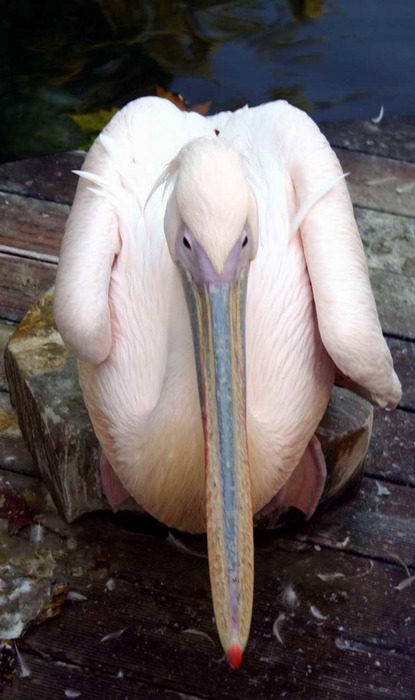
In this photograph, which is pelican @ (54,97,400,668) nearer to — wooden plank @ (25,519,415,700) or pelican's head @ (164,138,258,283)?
pelican's head @ (164,138,258,283)

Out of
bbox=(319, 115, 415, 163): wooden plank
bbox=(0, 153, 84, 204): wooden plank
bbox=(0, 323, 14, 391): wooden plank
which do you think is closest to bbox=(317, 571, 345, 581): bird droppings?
bbox=(0, 323, 14, 391): wooden plank

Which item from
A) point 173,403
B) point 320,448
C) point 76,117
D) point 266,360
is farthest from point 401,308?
point 76,117

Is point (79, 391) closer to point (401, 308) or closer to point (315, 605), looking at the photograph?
point (315, 605)

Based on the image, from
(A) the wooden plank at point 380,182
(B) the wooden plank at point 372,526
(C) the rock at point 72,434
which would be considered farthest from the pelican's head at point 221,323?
(A) the wooden plank at point 380,182

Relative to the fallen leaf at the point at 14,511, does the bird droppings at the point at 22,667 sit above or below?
below

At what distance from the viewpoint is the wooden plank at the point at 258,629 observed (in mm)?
2430

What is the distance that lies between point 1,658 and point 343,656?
0.75 metres

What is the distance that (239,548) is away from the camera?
76.6 inches

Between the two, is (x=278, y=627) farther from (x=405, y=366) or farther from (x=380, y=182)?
(x=380, y=182)

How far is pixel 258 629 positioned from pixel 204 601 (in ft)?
0.47

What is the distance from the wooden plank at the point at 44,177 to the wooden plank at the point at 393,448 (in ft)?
4.30

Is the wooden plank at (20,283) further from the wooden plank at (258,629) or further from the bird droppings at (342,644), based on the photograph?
the bird droppings at (342,644)

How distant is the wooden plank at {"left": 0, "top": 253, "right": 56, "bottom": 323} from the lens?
131 inches

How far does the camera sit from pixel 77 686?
7.89ft
